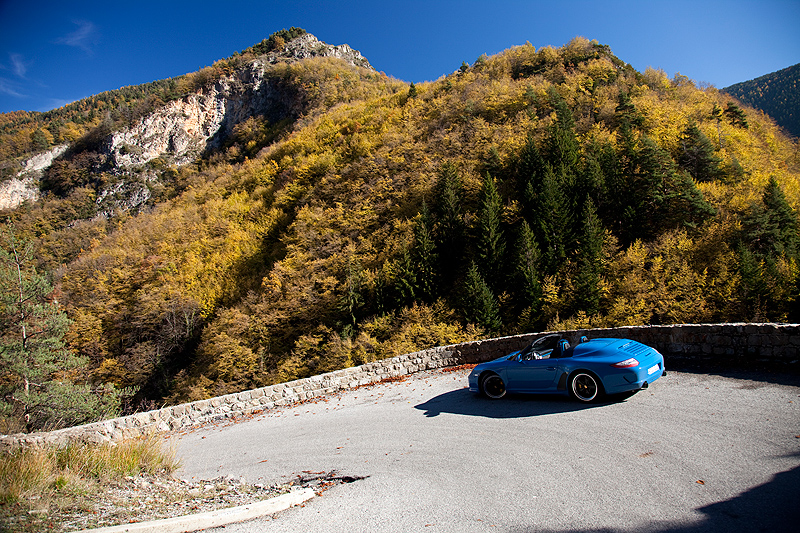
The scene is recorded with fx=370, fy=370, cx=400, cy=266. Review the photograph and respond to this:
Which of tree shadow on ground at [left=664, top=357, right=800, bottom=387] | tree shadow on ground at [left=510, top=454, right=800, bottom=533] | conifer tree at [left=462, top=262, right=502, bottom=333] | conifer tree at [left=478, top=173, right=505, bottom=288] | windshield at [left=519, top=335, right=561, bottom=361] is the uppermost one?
conifer tree at [left=478, top=173, right=505, bottom=288]

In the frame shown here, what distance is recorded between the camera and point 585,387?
21.6ft

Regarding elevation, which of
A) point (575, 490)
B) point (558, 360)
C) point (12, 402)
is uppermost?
point (558, 360)

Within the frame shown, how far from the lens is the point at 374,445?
641cm

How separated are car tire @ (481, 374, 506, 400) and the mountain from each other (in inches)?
3947

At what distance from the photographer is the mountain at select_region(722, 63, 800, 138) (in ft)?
248

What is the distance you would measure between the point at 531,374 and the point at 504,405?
835 millimetres

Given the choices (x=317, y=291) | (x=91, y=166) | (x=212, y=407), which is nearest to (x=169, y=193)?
(x=91, y=166)

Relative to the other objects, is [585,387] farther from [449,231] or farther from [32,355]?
[449,231]

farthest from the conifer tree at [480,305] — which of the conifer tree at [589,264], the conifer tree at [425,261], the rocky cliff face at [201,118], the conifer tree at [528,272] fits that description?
the rocky cliff face at [201,118]

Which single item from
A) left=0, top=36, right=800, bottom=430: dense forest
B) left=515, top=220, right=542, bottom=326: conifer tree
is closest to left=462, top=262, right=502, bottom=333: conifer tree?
left=0, top=36, right=800, bottom=430: dense forest

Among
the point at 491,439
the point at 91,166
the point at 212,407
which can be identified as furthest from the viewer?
the point at 91,166

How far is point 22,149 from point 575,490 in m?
161

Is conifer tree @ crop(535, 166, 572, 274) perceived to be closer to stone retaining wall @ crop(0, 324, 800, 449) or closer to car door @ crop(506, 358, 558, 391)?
stone retaining wall @ crop(0, 324, 800, 449)

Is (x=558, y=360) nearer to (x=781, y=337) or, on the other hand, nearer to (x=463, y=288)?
(x=781, y=337)
